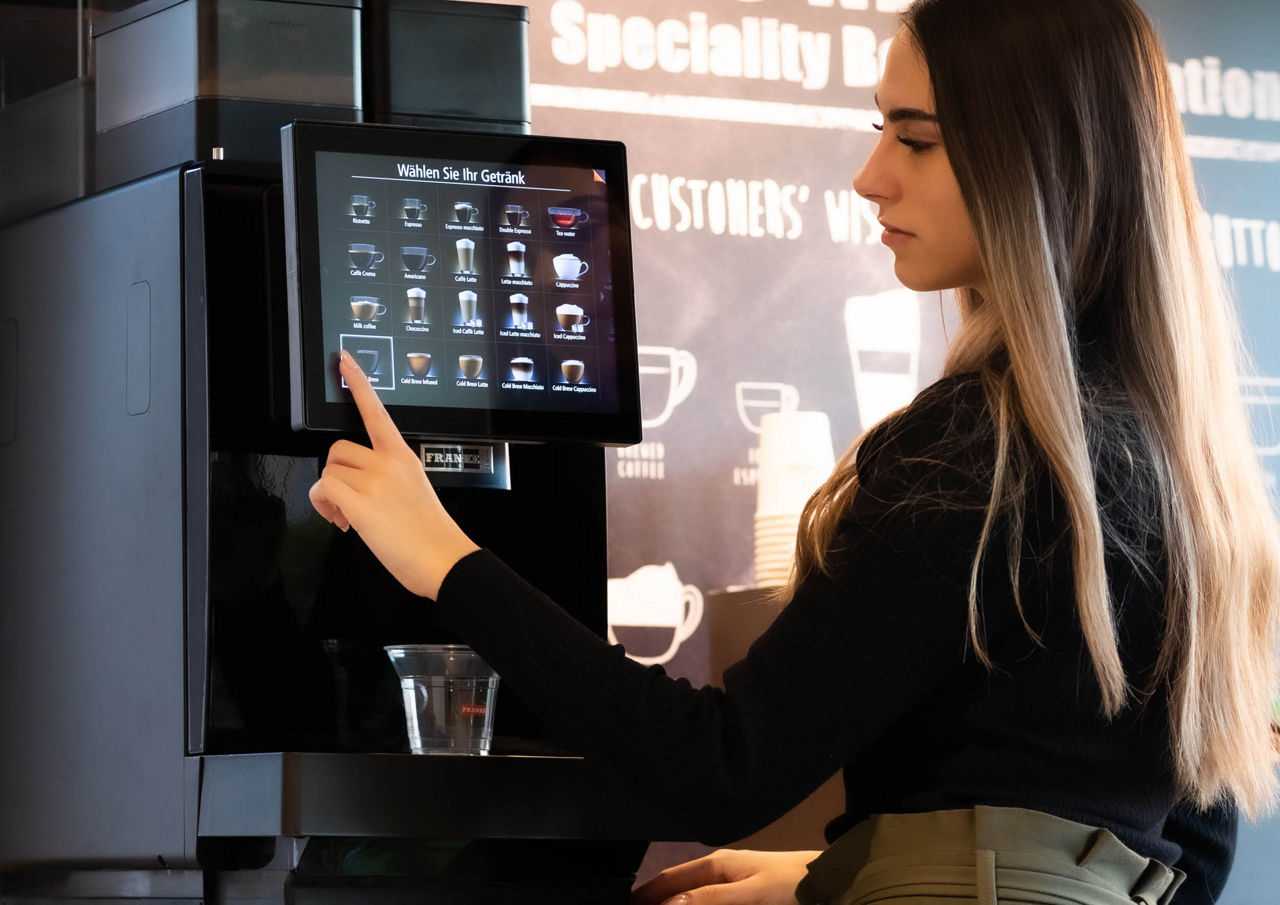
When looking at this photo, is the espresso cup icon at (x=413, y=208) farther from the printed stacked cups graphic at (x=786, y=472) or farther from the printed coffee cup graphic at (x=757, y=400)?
the printed coffee cup graphic at (x=757, y=400)

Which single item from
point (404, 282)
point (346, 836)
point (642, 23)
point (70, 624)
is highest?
point (642, 23)

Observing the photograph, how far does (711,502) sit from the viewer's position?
343cm

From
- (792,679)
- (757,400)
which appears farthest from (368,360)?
(757,400)

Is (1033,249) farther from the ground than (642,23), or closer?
closer

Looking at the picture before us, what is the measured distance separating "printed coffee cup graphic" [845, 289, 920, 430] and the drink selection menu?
2197 millimetres

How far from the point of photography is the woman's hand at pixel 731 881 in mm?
1434

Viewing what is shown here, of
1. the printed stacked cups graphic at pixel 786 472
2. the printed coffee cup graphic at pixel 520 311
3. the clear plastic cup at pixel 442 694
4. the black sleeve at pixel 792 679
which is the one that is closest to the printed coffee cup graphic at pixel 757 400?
the printed stacked cups graphic at pixel 786 472

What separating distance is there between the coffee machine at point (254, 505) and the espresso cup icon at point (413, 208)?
0.01m

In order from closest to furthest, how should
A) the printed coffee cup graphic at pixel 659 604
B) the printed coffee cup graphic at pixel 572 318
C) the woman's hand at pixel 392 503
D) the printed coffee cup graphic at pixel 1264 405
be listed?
the woman's hand at pixel 392 503, the printed coffee cup graphic at pixel 572 318, the printed coffee cup graphic at pixel 659 604, the printed coffee cup graphic at pixel 1264 405

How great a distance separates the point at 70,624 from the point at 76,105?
63cm

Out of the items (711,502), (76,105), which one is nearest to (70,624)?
(76,105)

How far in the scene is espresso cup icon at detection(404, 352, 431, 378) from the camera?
134 cm

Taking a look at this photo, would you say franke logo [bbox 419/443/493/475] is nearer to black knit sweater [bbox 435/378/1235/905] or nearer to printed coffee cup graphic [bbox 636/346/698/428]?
black knit sweater [bbox 435/378/1235/905]

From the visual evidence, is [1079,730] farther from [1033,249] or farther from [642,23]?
[642,23]
